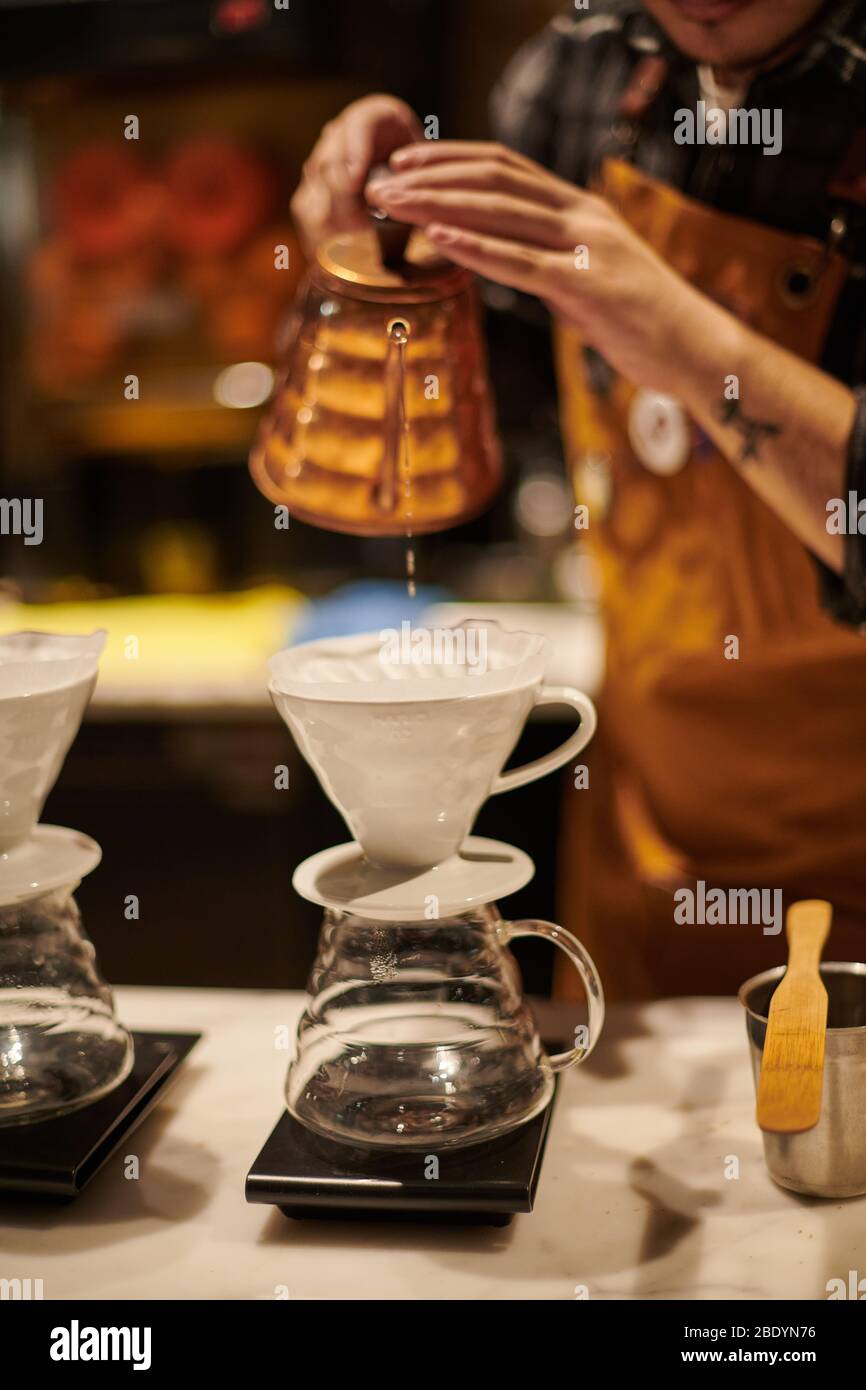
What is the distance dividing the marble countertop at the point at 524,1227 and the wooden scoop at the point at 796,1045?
3.2 inches

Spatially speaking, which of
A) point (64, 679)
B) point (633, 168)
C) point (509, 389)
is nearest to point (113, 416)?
point (509, 389)

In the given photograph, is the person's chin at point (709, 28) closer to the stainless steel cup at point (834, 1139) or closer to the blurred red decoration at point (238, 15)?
the stainless steel cup at point (834, 1139)

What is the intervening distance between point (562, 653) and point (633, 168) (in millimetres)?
1114

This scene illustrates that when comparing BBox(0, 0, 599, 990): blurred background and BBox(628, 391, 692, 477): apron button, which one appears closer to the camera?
BBox(628, 391, 692, 477): apron button

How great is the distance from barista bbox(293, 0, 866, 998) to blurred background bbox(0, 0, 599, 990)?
2.30 feet

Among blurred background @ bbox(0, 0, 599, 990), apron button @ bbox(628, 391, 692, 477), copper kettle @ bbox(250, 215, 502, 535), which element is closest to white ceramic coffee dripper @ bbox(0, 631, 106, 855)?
copper kettle @ bbox(250, 215, 502, 535)

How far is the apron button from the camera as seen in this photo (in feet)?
5.05

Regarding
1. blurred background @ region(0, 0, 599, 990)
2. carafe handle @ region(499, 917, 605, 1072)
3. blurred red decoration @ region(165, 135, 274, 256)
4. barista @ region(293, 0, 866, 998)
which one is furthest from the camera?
blurred red decoration @ region(165, 135, 274, 256)

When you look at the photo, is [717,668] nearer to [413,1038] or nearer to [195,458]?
[413,1038]

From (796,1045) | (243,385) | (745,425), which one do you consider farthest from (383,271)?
(243,385)

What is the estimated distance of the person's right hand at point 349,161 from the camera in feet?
3.96

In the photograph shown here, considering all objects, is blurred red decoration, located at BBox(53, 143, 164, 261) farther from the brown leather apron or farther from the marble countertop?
the marble countertop

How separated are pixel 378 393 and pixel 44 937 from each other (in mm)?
473

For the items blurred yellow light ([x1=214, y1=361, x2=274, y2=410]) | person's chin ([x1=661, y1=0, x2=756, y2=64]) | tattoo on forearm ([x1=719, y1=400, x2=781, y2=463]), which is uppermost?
person's chin ([x1=661, y1=0, x2=756, y2=64])
